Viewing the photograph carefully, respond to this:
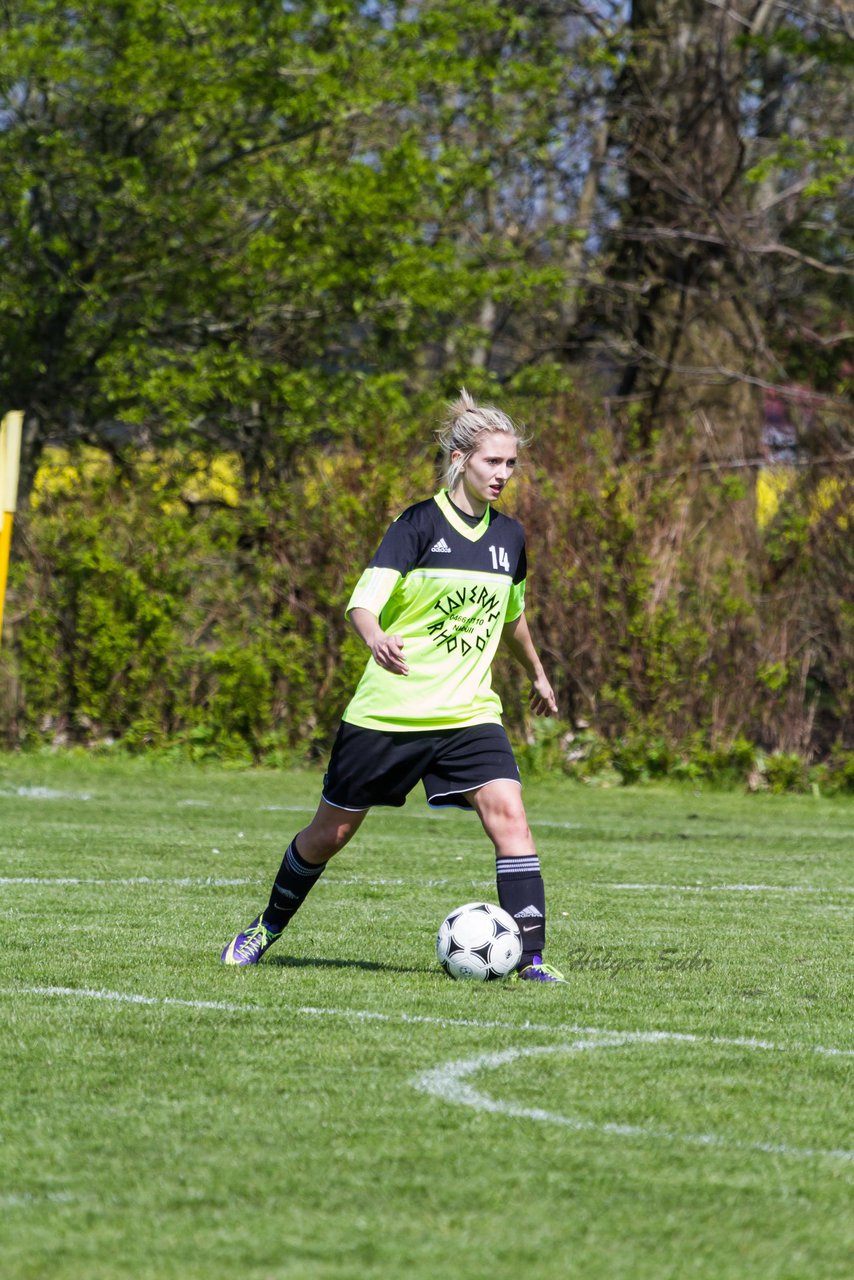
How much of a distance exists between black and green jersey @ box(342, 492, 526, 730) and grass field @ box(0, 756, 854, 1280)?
939mm

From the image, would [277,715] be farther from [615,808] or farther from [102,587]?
[615,808]

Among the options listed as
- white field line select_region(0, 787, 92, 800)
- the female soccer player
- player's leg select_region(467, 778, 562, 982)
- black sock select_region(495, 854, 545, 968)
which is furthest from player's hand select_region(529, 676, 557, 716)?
white field line select_region(0, 787, 92, 800)

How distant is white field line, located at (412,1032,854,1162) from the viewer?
3871 mm

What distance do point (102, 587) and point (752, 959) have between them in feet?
34.3

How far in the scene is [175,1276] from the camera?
2.98 meters

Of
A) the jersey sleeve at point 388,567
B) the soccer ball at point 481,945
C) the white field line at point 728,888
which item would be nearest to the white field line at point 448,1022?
the soccer ball at point 481,945

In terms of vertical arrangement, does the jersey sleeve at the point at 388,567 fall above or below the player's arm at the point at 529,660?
above

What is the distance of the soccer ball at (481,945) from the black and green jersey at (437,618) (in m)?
0.67

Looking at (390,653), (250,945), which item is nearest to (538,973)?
(250,945)

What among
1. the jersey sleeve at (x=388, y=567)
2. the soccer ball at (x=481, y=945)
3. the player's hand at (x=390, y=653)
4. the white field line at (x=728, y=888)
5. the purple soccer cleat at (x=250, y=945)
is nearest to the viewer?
the player's hand at (x=390, y=653)

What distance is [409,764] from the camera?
A: 5.97m

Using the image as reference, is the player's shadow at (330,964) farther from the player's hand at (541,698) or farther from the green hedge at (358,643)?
the green hedge at (358,643)

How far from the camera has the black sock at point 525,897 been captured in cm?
598

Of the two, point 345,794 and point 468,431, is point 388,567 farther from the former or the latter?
point 345,794
